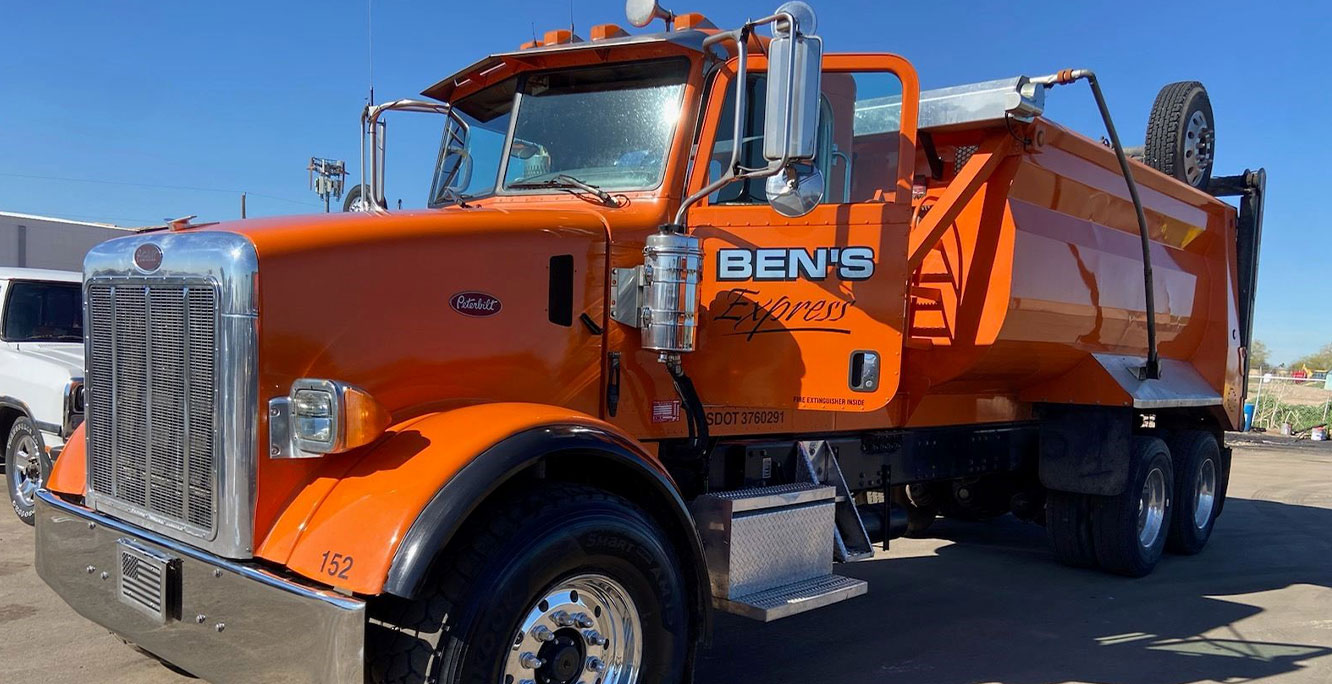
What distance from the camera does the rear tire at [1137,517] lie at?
665 cm

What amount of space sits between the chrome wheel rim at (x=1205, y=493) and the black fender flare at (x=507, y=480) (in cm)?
608

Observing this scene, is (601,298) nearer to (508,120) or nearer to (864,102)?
(508,120)

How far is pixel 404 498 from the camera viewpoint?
107 inches

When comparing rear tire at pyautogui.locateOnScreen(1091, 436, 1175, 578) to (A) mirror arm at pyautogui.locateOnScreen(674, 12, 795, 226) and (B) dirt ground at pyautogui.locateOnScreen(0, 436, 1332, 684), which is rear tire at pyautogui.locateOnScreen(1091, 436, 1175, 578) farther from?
(A) mirror arm at pyautogui.locateOnScreen(674, 12, 795, 226)

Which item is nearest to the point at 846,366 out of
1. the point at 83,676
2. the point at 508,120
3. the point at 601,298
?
the point at 601,298

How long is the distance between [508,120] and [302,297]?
1713mm

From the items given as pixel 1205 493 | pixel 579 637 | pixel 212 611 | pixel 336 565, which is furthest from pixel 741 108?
pixel 1205 493

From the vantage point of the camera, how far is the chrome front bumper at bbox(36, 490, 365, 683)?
2.57 m

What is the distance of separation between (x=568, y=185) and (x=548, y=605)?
5.94 ft

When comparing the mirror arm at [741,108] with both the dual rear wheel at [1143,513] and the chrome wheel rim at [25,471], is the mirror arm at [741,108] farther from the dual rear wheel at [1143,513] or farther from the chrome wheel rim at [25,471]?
the chrome wheel rim at [25,471]

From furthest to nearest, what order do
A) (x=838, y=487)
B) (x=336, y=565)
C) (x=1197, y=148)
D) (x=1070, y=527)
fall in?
(x=1197, y=148)
(x=1070, y=527)
(x=838, y=487)
(x=336, y=565)

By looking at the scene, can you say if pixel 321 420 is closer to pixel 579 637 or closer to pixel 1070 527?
pixel 579 637

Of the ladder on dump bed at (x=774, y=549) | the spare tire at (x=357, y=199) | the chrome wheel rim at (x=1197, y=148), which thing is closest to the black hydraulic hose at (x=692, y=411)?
the ladder on dump bed at (x=774, y=549)

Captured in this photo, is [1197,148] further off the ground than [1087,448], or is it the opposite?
[1197,148]
